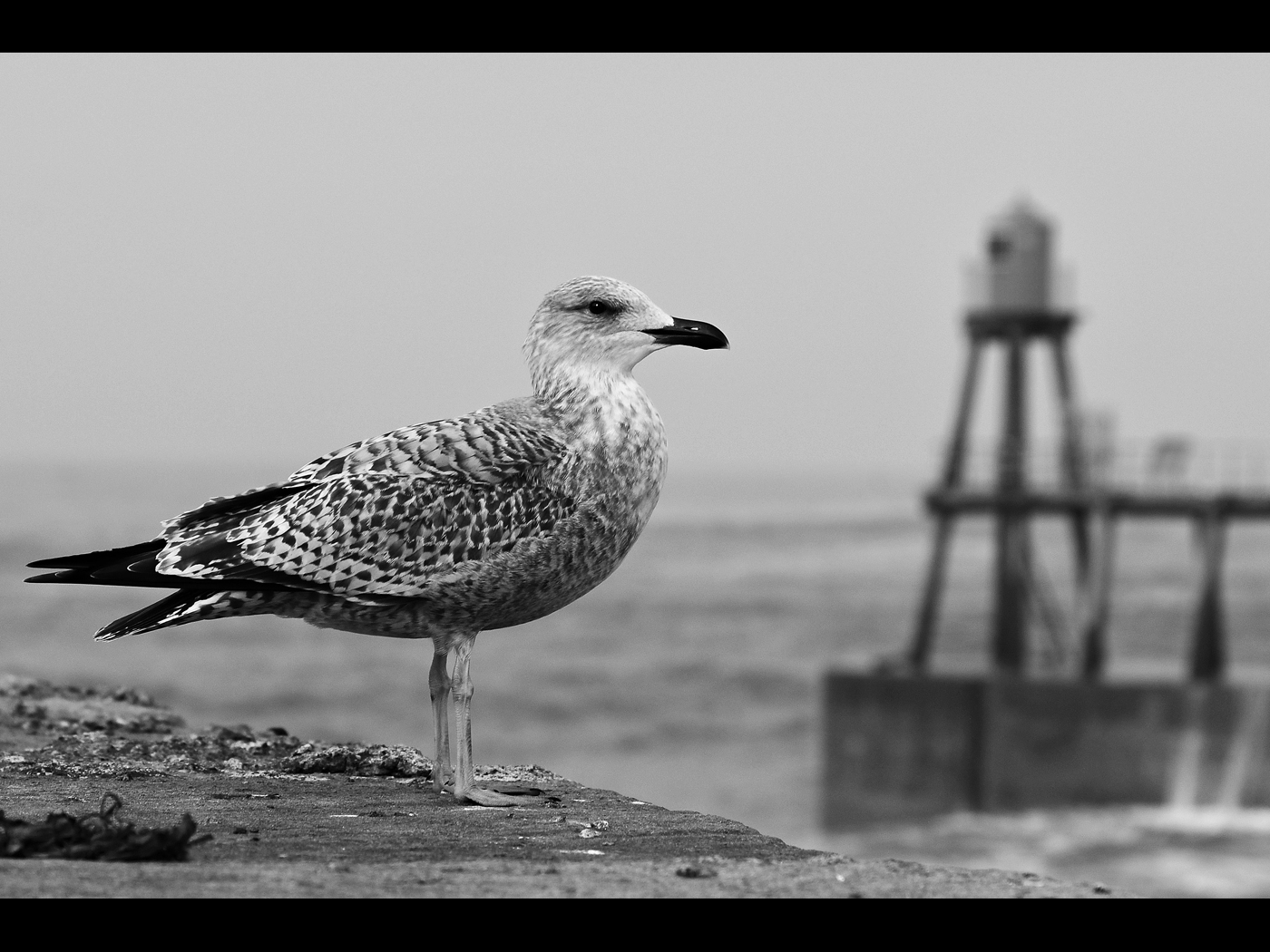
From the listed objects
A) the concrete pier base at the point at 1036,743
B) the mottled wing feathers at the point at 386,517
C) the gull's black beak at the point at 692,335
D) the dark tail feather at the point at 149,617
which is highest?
the gull's black beak at the point at 692,335

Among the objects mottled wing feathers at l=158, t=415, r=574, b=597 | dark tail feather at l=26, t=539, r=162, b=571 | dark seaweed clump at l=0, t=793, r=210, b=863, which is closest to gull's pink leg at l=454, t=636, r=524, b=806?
mottled wing feathers at l=158, t=415, r=574, b=597

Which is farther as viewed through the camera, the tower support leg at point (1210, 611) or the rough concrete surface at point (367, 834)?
the tower support leg at point (1210, 611)

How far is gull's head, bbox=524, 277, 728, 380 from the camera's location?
7.78 m

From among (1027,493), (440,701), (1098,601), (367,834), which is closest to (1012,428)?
(1027,493)

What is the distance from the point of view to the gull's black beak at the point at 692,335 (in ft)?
25.3

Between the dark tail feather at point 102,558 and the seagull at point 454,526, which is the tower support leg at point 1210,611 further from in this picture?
the dark tail feather at point 102,558

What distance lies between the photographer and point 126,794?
23.9 feet

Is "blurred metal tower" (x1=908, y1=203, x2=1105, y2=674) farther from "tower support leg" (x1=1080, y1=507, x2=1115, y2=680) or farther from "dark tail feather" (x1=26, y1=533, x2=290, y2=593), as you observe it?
"dark tail feather" (x1=26, y1=533, x2=290, y2=593)

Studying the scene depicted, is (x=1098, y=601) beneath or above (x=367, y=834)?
above

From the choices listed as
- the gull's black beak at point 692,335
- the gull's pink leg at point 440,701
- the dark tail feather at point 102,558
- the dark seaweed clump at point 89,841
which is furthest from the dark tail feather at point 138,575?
the gull's black beak at point 692,335

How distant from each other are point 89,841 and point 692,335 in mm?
3380

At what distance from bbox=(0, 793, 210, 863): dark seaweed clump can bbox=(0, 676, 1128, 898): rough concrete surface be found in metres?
0.08

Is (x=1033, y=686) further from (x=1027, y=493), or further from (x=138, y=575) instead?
(x=138, y=575)

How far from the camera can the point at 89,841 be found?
5.83 meters
